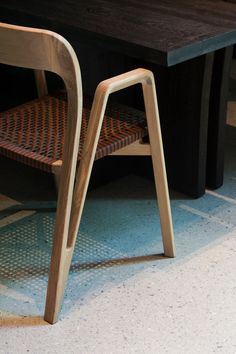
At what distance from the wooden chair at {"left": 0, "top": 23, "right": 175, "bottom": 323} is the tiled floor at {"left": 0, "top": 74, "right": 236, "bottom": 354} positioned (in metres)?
0.08

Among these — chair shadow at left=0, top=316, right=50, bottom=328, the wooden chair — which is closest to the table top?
the wooden chair

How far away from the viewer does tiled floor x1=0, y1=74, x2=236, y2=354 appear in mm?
1814

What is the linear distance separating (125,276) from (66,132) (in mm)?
506

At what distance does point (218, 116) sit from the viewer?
2.36m

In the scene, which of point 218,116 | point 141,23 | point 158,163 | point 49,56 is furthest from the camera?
point 218,116

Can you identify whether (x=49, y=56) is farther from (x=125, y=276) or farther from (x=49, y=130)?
(x=125, y=276)

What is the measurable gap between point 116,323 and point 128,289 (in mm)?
145

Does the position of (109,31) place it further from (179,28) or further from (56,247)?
(56,247)

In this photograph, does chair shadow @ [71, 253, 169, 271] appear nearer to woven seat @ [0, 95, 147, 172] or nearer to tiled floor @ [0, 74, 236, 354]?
tiled floor @ [0, 74, 236, 354]

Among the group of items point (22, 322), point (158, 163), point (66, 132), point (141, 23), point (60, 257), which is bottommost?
point (22, 322)

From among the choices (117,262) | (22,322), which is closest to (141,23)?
(117,262)

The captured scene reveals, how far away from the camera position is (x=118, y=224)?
2.29 meters

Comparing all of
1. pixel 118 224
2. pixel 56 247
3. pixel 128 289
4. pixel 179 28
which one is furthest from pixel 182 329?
pixel 179 28

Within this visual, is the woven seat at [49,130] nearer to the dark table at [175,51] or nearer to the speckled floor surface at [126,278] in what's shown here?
the dark table at [175,51]
